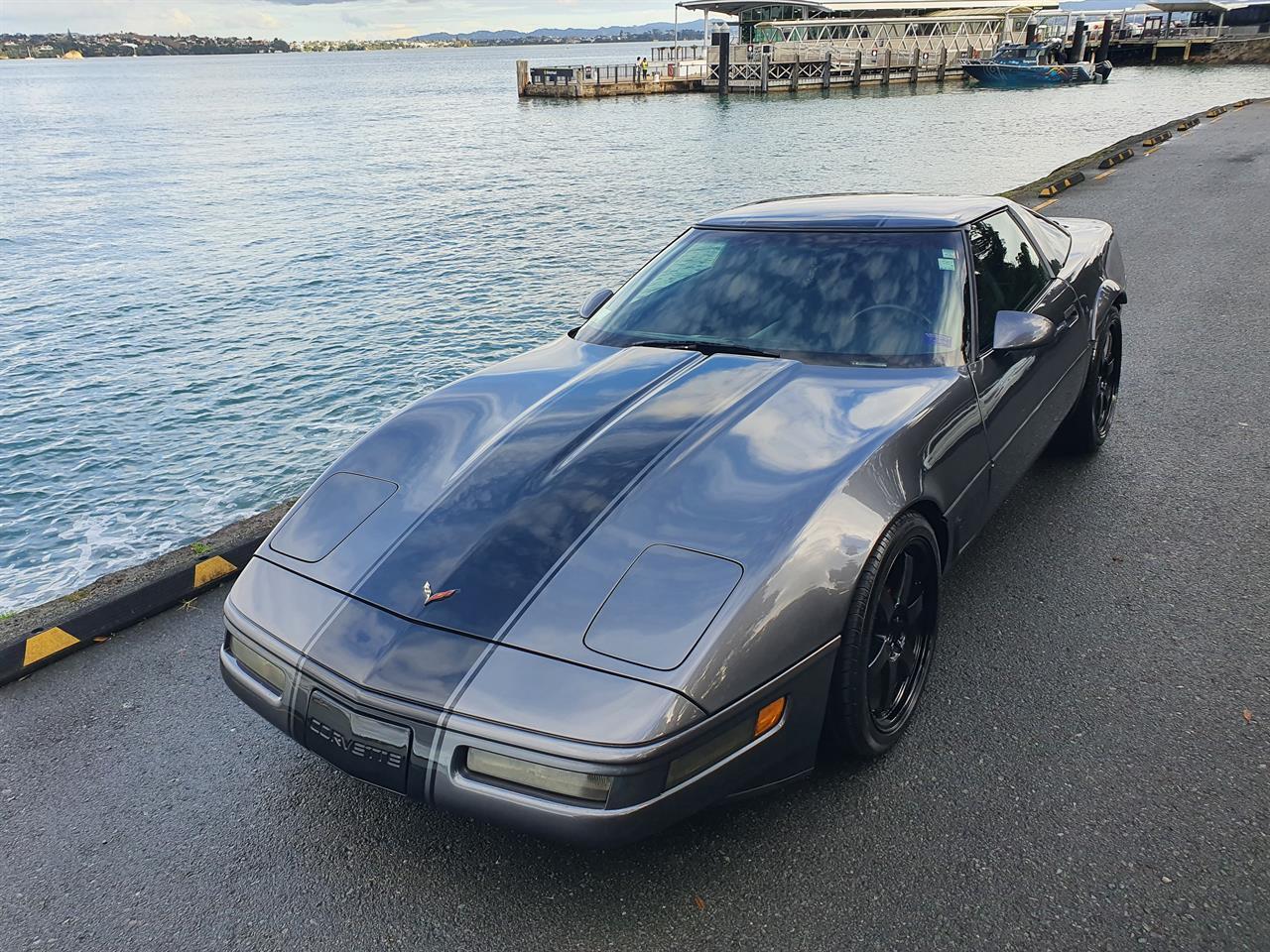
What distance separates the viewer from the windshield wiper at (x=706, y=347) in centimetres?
322

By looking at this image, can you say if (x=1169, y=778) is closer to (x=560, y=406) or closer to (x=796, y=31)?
(x=560, y=406)

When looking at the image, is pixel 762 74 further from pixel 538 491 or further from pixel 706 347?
pixel 538 491

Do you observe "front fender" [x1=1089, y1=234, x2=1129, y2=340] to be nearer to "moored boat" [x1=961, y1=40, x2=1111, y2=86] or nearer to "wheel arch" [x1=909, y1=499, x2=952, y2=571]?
"wheel arch" [x1=909, y1=499, x2=952, y2=571]

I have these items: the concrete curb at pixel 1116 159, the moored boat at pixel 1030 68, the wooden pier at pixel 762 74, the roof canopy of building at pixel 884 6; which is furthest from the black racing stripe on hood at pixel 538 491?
the roof canopy of building at pixel 884 6

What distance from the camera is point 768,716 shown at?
2.15m

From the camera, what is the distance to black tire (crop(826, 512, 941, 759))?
2.37 meters

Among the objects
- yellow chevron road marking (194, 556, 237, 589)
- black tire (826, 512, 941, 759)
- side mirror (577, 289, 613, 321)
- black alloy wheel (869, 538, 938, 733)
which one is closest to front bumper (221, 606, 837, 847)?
black tire (826, 512, 941, 759)

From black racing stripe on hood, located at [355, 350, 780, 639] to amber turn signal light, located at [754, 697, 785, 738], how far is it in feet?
2.06

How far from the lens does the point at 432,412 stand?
3.10m

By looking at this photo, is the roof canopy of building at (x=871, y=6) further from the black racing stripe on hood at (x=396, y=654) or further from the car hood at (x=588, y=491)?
the black racing stripe on hood at (x=396, y=654)

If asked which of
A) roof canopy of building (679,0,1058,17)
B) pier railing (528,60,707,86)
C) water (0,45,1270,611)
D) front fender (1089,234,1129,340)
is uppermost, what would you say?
roof canopy of building (679,0,1058,17)

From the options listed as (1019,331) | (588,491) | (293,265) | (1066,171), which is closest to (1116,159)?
(1066,171)

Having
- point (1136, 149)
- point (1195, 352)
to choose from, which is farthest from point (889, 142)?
point (1195, 352)

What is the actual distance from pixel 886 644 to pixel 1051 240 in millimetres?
2674
